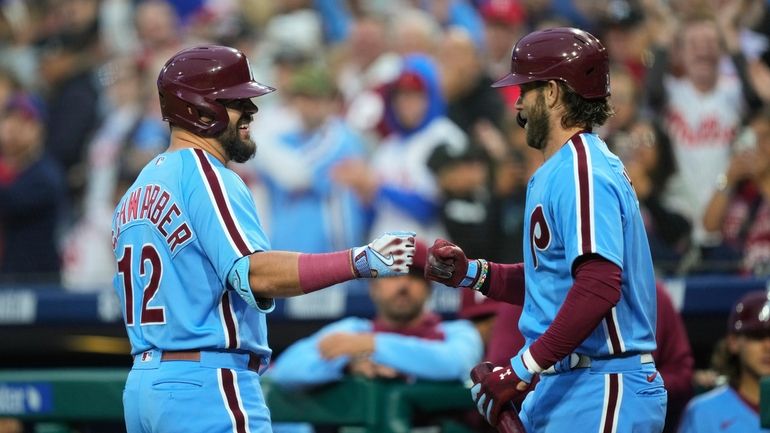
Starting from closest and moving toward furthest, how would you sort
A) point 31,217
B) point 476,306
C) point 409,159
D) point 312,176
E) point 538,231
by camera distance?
1. point 538,231
2. point 476,306
3. point 409,159
4. point 312,176
5. point 31,217

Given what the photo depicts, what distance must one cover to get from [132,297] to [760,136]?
3.45m

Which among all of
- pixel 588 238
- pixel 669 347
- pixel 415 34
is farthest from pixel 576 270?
pixel 415 34

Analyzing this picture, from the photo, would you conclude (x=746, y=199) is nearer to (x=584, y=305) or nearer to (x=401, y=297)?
(x=401, y=297)

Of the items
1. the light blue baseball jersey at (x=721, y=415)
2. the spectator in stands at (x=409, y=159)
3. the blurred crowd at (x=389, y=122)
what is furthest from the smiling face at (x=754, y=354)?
the spectator in stands at (x=409, y=159)

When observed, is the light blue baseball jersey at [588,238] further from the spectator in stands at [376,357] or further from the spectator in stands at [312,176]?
the spectator in stands at [312,176]

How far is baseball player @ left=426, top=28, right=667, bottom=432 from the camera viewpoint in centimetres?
326

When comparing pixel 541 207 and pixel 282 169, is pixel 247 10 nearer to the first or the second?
pixel 282 169

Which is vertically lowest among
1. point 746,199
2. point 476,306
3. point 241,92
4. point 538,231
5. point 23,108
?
point 476,306

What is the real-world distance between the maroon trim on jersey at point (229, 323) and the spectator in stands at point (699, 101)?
10.7ft

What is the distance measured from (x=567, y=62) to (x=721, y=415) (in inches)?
70.7

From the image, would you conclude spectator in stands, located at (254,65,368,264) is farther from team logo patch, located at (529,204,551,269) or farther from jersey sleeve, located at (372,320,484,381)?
team logo patch, located at (529,204,551,269)

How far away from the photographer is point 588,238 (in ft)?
10.7

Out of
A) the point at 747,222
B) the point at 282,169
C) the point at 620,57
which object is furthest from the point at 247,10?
the point at 747,222

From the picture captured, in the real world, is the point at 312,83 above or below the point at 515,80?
below
